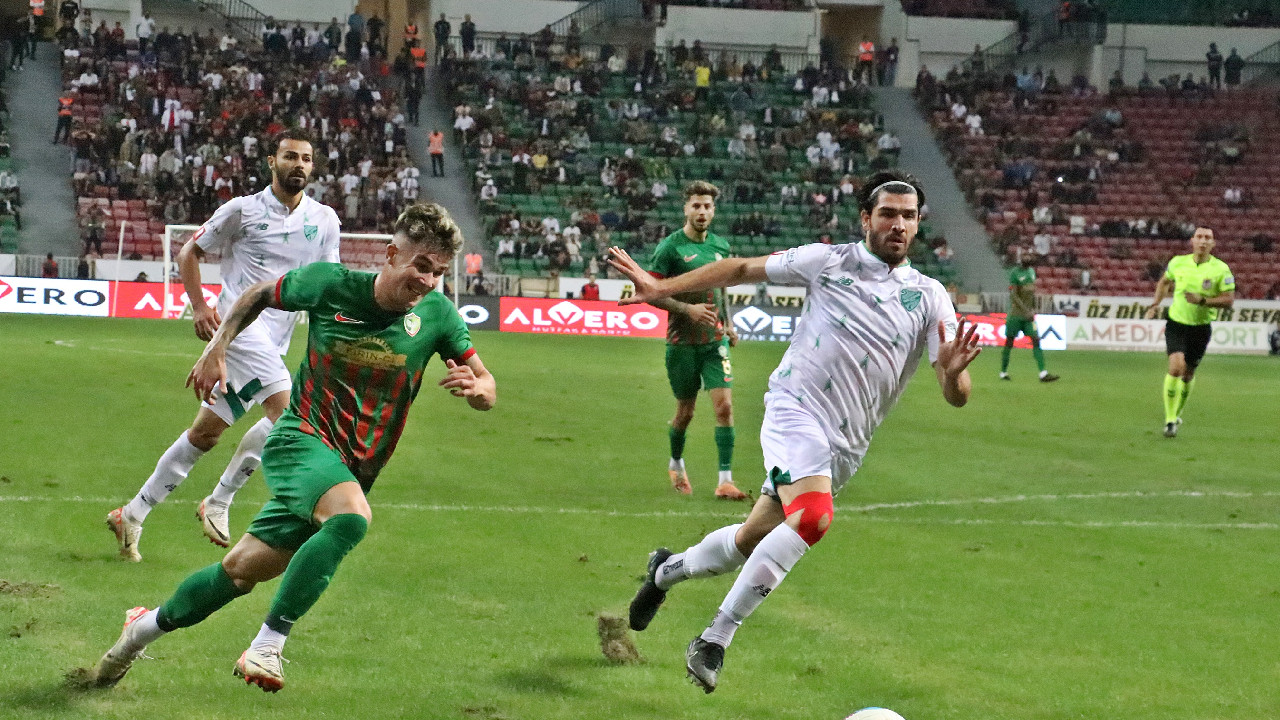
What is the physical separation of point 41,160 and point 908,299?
1431 inches

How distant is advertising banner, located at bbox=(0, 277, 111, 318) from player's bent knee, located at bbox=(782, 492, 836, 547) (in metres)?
25.9

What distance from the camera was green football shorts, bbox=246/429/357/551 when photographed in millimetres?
5777

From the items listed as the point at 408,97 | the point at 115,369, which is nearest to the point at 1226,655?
the point at 115,369

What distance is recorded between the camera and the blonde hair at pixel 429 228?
19.3ft

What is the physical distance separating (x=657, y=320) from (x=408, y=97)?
606 inches

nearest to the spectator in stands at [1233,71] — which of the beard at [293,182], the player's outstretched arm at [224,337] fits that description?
the beard at [293,182]

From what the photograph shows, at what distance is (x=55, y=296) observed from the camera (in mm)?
30281

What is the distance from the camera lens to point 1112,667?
743 cm

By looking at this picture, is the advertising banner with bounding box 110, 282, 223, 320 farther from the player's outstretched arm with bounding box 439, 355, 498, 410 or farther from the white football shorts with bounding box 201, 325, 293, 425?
the player's outstretched arm with bounding box 439, 355, 498, 410

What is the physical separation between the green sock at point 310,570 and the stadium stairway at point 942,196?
3623 cm

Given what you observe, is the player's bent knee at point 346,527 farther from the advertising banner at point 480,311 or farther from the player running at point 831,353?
the advertising banner at point 480,311

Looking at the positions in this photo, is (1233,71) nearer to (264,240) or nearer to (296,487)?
(264,240)

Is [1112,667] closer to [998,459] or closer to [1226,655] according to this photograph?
[1226,655]

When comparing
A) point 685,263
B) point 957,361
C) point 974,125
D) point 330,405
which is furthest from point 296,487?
point 974,125
